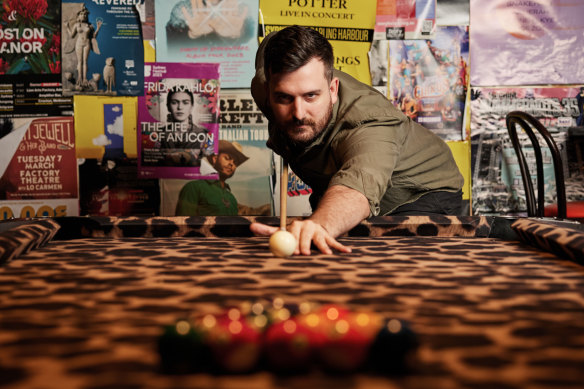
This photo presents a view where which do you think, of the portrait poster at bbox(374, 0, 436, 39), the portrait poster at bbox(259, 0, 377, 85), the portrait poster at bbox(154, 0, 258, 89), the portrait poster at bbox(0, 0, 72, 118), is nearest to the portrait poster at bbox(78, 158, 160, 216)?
the portrait poster at bbox(0, 0, 72, 118)

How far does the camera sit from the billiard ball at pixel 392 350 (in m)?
0.59

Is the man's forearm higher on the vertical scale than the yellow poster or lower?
lower

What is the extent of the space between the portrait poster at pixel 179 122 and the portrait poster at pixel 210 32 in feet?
0.28

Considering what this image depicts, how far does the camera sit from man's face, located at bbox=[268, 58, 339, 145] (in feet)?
6.42

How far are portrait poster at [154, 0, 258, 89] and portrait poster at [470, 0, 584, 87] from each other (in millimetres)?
1459

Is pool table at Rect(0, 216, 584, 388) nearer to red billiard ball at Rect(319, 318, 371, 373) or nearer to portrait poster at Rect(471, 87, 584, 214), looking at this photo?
red billiard ball at Rect(319, 318, 371, 373)

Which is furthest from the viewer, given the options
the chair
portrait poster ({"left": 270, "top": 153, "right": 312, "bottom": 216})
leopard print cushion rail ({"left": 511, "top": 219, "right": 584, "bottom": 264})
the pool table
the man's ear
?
portrait poster ({"left": 270, "top": 153, "right": 312, "bottom": 216})

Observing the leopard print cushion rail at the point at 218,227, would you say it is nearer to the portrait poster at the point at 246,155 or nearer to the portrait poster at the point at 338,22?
the portrait poster at the point at 246,155

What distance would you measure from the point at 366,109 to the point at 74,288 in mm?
1373

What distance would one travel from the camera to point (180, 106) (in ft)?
10.8

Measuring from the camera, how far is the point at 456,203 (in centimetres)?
241

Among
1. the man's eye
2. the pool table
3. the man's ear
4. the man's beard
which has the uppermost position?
the man's ear

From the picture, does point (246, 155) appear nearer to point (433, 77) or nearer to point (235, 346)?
point (433, 77)

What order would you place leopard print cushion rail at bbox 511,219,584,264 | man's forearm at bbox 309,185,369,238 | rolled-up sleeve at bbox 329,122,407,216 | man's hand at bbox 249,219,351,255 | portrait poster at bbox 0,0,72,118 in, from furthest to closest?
portrait poster at bbox 0,0,72,118, rolled-up sleeve at bbox 329,122,407,216, man's forearm at bbox 309,185,369,238, man's hand at bbox 249,219,351,255, leopard print cushion rail at bbox 511,219,584,264
